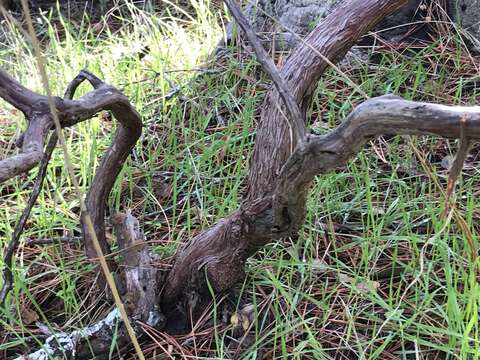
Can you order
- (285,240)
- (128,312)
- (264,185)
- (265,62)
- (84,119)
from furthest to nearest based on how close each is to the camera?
(285,240)
(128,312)
(264,185)
(84,119)
(265,62)

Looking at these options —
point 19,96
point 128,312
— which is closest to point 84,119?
point 19,96

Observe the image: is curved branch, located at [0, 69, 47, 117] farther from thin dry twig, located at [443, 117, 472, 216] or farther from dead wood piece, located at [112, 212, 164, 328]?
thin dry twig, located at [443, 117, 472, 216]

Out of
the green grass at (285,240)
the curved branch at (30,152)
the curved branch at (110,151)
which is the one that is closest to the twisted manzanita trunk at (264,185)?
the green grass at (285,240)

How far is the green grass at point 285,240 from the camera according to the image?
1320 millimetres

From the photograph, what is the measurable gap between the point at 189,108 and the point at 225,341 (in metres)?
1.07

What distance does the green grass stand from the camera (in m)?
1.32

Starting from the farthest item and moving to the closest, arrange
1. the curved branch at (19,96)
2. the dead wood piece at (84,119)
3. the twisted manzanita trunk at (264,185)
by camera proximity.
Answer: the twisted manzanita trunk at (264,185) → the curved branch at (19,96) → the dead wood piece at (84,119)

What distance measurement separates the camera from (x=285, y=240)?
1.58 metres

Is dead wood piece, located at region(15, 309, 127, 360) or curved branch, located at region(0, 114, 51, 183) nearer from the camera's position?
curved branch, located at region(0, 114, 51, 183)

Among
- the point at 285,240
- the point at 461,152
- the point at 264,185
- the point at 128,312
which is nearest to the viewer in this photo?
the point at 461,152

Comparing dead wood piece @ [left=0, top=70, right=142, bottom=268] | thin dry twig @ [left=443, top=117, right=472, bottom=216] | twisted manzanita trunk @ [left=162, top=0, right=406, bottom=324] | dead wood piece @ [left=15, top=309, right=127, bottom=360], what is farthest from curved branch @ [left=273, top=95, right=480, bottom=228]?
dead wood piece @ [left=15, top=309, right=127, bottom=360]

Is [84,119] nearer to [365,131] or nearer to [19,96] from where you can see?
[19,96]

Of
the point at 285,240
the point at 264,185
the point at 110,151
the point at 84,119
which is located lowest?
the point at 285,240

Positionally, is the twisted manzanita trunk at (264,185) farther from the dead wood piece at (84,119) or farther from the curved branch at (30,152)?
the curved branch at (30,152)
